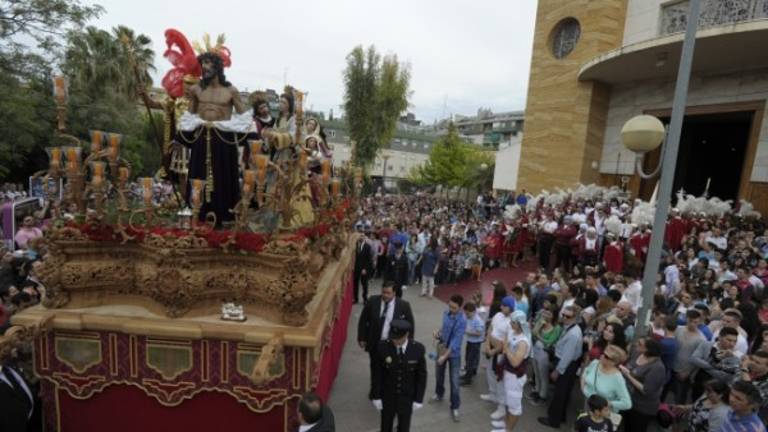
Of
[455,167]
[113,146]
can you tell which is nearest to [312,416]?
[113,146]

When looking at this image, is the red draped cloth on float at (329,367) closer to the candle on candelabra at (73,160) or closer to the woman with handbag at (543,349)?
the woman with handbag at (543,349)

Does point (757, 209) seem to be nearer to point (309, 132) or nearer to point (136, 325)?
point (309, 132)

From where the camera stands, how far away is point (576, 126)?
960 inches

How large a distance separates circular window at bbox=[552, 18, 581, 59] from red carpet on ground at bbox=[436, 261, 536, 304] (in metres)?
15.8

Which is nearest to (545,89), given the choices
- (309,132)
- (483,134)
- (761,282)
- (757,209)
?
(757,209)

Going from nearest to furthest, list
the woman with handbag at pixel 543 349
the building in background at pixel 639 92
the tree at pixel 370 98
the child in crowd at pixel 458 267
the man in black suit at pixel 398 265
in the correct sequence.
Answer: the woman with handbag at pixel 543 349, the man in black suit at pixel 398 265, the child in crowd at pixel 458 267, the building in background at pixel 639 92, the tree at pixel 370 98

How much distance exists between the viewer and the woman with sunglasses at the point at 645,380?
482cm

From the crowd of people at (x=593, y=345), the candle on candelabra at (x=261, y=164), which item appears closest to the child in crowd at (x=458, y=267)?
the crowd of people at (x=593, y=345)

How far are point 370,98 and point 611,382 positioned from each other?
3185 centimetres

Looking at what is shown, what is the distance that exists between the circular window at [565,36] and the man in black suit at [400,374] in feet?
82.2

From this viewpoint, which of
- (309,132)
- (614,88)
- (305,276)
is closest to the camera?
(305,276)

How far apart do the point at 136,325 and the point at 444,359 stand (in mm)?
4022

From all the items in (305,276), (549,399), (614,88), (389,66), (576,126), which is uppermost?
(389,66)

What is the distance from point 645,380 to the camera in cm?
484
